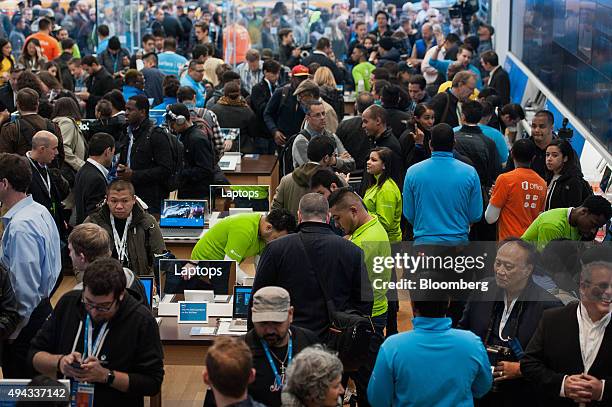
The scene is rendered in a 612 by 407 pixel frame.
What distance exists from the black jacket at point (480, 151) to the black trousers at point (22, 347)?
13.3 ft

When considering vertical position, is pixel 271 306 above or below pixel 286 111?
above

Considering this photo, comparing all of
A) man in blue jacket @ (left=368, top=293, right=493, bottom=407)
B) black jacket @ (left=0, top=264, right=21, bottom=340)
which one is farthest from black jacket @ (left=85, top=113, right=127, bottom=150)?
man in blue jacket @ (left=368, top=293, right=493, bottom=407)

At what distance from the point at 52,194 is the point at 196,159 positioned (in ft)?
5.25

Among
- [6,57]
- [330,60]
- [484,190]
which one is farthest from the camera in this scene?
[330,60]

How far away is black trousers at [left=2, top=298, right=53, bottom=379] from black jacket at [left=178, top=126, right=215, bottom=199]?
373cm

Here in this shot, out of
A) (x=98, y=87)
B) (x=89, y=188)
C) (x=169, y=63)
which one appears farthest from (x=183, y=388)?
(x=169, y=63)

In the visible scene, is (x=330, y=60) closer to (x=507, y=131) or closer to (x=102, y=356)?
(x=507, y=131)

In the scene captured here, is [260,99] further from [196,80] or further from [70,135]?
[70,135]

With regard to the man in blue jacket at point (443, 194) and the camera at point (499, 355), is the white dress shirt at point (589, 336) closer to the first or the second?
the camera at point (499, 355)

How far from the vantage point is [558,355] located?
4.86 metres

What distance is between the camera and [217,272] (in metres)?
6.77

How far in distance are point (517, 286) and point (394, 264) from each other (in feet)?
5.36

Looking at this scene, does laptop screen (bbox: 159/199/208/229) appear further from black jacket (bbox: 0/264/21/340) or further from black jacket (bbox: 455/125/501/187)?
black jacket (bbox: 0/264/21/340)

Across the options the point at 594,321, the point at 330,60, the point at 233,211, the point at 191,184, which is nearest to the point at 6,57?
the point at 330,60
